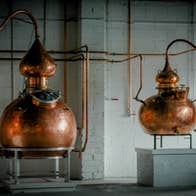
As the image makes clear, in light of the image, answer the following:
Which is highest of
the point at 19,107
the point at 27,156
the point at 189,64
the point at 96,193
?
the point at 189,64

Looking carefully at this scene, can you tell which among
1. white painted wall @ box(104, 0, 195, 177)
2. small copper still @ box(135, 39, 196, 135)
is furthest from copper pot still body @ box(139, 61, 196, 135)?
white painted wall @ box(104, 0, 195, 177)

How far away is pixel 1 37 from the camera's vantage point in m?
10.1

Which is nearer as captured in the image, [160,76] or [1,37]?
[160,76]

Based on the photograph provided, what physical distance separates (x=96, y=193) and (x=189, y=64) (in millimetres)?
3631

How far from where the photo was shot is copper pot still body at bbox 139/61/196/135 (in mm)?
8484

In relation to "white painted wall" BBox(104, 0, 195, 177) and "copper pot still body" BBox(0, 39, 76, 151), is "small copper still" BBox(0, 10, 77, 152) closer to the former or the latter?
"copper pot still body" BBox(0, 39, 76, 151)

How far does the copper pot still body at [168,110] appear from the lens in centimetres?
848

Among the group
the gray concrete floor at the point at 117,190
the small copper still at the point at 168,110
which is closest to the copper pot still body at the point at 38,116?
the gray concrete floor at the point at 117,190

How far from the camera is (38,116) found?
6.09 meters

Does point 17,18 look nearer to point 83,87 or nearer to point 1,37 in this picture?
point 1,37

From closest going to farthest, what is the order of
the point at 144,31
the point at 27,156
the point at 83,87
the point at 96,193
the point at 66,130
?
the point at 66,130
the point at 27,156
the point at 96,193
the point at 83,87
the point at 144,31

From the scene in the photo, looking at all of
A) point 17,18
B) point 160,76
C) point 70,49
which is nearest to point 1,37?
Result: point 17,18

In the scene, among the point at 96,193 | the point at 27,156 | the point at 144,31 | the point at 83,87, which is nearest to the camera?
the point at 27,156

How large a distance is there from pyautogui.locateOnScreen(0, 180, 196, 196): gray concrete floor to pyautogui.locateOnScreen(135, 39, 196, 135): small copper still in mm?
863
